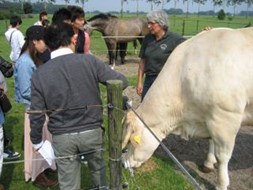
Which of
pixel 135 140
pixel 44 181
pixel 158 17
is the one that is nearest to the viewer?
pixel 135 140

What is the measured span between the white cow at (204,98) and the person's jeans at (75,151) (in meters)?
1.10

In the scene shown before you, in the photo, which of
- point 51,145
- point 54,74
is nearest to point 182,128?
point 51,145

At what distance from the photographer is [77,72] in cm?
288

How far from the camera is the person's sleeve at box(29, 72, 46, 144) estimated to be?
114 inches

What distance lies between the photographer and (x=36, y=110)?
2.94 metres

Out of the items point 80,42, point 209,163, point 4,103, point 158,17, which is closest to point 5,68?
point 4,103

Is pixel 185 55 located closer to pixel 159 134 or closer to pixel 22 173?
pixel 159 134

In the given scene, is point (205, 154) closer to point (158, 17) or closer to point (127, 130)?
point (127, 130)

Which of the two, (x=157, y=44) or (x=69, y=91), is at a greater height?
(x=157, y=44)

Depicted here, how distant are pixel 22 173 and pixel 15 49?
14.2 feet

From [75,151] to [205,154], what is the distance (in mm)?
3057

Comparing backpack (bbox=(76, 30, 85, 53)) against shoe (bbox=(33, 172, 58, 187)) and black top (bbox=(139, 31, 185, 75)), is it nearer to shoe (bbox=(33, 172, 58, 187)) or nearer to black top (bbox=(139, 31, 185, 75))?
black top (bbox=(139, 31, 185, 75))

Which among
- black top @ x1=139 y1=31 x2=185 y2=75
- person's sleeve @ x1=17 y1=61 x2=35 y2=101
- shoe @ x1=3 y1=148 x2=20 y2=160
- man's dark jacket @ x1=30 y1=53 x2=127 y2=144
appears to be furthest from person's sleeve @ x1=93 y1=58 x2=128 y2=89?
shoe @ x1=3 y1=148 x2=20 y2=160

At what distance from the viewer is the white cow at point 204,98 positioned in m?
4.14
